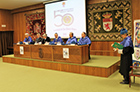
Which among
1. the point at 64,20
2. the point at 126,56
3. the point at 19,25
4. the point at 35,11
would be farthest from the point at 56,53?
the point at 19,25

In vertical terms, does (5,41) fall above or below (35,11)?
below

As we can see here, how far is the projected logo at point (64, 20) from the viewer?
7.48m

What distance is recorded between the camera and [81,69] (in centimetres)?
463

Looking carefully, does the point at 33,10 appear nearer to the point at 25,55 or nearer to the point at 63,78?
the point at 25,55

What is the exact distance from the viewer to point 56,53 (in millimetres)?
5309

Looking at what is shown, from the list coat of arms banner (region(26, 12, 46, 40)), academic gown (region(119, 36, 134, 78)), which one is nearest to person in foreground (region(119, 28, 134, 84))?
academic gown (region(119, 36, 134, 78))

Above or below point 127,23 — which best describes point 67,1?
above

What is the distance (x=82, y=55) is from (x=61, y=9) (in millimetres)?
3894

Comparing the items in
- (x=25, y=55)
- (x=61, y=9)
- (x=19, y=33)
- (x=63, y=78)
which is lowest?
(x=63, y=78)

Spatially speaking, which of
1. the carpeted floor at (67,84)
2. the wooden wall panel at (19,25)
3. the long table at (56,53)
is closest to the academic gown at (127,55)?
the carpeted floor at (67,84)

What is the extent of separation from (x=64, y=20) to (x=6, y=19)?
4517mm

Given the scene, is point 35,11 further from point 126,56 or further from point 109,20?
point 126,56

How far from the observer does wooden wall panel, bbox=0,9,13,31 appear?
9.52m

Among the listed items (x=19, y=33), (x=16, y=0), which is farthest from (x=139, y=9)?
(x=19, y=33)
